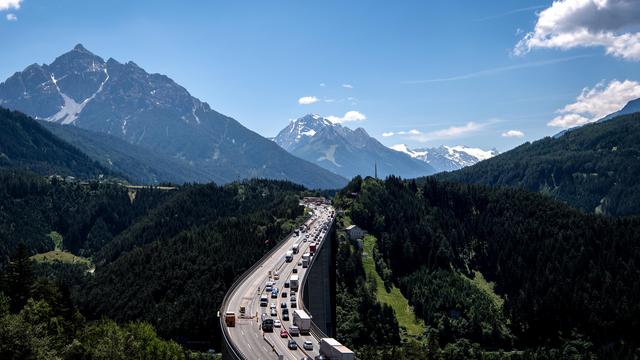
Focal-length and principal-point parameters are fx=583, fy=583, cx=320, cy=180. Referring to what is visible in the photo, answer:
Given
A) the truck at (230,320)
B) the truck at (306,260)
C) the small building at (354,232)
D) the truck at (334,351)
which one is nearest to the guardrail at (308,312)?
the truck at (306,260)

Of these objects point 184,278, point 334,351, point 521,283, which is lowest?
point 521,283

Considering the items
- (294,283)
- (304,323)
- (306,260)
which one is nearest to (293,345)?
(304,323)

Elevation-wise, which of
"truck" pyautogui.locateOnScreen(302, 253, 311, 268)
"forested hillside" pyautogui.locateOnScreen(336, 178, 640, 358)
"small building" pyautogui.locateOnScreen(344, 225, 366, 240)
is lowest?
"forested hillside" pyautogui.locateOnScreen(336, 178, 640, 358)

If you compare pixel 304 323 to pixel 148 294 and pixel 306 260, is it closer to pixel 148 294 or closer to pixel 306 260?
pixel 306 260

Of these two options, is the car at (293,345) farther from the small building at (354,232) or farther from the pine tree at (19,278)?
the small building at (354,232)

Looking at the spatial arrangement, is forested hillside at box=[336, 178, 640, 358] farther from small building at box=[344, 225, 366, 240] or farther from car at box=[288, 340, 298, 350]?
car at box=[288, 340, 298, 350]

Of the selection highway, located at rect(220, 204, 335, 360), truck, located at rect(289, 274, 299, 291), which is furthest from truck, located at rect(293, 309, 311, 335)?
truck, located at rect(289, 274, 299, 291)

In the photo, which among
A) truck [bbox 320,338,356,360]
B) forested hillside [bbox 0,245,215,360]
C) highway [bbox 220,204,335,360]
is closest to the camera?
truck [bbox 320,338,356,360]

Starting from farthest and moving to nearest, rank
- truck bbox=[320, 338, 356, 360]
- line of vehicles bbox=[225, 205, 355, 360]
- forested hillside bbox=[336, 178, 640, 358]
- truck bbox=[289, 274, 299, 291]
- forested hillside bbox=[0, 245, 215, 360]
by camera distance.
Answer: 1. forested hillside bbox=[336, 178, 640, 358]
2. truck bbox=[289, 274, 299, 291]
3. line of vehicles bbox=[225, 205, 355, 360]
4. forested hillside bbox=[0, 245, 215, 360]
5. truck bbox=[320, 338, 356, 360]
